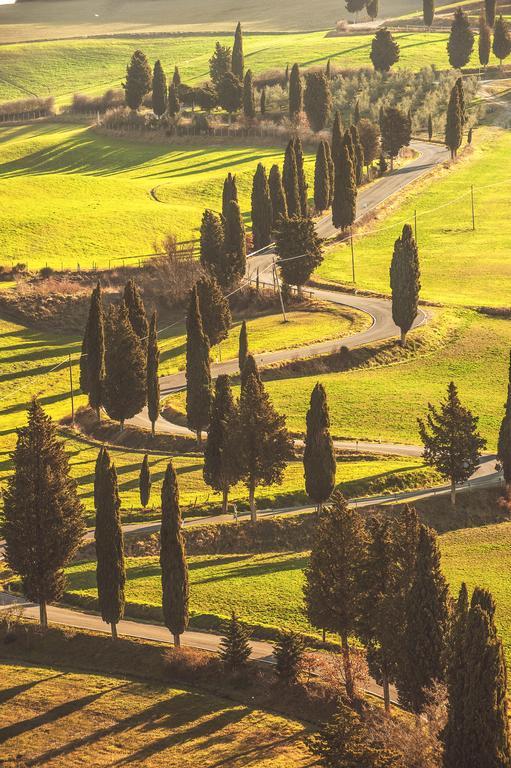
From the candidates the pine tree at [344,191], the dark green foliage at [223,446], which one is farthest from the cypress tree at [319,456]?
the pine tree at [344,191]

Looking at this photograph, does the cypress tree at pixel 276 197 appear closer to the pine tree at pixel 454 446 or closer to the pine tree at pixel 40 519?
the pine tree at pixel 454 446

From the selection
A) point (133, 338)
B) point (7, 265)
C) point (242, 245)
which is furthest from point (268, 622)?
point (7, 265)

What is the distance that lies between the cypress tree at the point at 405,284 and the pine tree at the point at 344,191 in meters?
39.5

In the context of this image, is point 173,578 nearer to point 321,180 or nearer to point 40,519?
point 40,519

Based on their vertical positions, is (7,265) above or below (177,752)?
above

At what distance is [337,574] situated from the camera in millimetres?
73312

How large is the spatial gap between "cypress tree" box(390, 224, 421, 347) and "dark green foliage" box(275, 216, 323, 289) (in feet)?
69.1

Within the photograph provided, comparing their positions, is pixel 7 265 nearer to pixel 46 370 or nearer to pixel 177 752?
pixel 46 370

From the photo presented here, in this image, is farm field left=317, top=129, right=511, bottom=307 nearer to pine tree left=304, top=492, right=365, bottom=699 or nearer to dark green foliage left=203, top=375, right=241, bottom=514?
dark green foliage left=203, top=375, right=241, bottom=514

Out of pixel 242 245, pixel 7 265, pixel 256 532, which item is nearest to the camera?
pixel 256 532

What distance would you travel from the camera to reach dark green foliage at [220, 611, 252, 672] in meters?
73.2

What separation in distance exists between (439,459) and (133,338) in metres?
35.6

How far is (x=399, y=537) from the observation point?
69812mm

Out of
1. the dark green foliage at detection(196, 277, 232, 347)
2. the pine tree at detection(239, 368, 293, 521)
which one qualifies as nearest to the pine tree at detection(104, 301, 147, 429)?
the dark green foliage at detection(196, 277, 232, 347)
